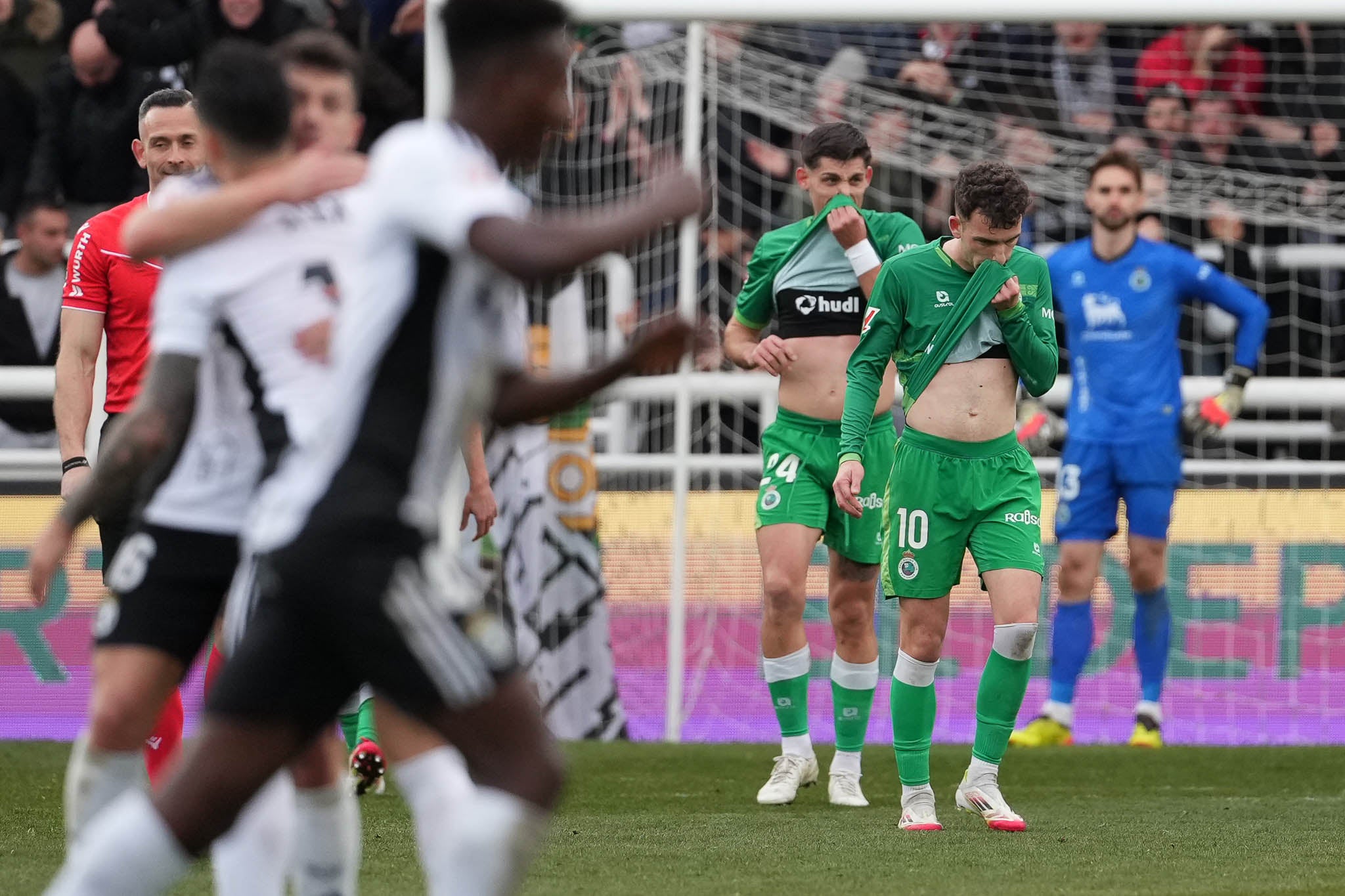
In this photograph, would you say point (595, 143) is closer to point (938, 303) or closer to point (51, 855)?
point (938, 303)

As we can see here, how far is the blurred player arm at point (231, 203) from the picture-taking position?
375 cm

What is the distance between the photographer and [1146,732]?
10.1 meters

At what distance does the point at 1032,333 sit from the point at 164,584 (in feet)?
11.5

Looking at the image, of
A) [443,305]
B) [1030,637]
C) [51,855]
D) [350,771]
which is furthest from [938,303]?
[443,305]

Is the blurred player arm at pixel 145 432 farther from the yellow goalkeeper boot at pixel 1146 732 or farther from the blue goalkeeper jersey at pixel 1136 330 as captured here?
the yellow goalkeeper boot at pixel 1146 732

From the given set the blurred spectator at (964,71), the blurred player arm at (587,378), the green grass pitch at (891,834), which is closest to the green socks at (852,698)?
the green grass pitch at (891,834)

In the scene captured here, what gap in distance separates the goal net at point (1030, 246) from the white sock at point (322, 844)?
5.68 m

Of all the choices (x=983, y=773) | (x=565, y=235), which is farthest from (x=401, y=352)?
(x=983, y=773)

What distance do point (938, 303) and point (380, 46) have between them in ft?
20.8

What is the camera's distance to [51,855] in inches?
235

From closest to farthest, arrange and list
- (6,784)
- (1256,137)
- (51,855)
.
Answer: (51,855), (6,784), (1256,137)

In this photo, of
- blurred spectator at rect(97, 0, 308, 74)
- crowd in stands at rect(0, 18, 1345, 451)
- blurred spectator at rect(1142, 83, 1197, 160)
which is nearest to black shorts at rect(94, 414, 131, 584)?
crowd in stands at rect(0, 18, 1345, 451)

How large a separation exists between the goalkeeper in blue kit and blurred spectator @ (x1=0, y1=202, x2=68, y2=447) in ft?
18.3

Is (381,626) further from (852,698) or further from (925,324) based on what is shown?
(852,698)
